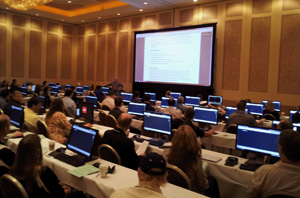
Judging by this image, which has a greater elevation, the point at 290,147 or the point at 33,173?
the point at 290,147

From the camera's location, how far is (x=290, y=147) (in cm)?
211

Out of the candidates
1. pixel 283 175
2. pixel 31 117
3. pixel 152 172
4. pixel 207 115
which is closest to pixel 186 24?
pixel 207 115

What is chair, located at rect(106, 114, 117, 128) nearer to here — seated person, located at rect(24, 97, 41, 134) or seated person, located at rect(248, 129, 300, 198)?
seated person, located at rect(24, 97, 41, 134)

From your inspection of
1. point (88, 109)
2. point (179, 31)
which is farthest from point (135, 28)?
point (88, 109)

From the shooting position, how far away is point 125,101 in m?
9.35

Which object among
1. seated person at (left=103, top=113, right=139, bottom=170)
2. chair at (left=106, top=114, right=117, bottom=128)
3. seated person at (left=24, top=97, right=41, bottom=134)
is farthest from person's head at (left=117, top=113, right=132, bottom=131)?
chair at (left=106, top=114, right=117, bottom=128)

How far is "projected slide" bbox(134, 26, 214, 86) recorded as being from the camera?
36.3ft

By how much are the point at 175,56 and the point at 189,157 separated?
9.92 meters

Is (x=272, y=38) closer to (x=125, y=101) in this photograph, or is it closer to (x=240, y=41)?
(x=240, y=41)

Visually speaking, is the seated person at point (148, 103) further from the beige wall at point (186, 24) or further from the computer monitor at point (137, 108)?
the beige wall at point (186, 24)

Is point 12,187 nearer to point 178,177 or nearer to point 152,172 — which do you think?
point 152,172

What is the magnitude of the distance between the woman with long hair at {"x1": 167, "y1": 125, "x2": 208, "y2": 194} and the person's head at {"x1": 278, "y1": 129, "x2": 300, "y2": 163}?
736 mm

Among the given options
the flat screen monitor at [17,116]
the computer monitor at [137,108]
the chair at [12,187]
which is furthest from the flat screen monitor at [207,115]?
the chair at [12,187]

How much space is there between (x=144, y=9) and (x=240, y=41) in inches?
196
